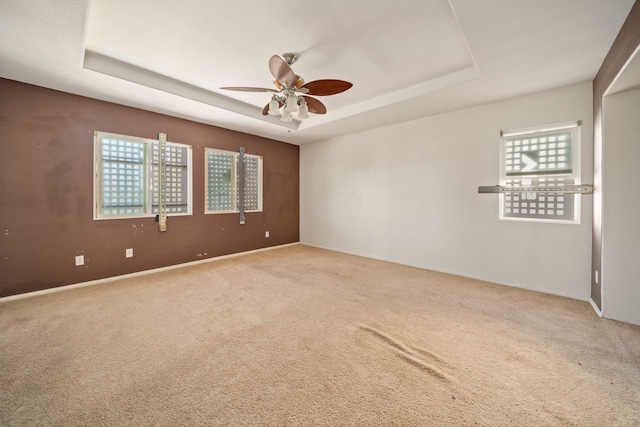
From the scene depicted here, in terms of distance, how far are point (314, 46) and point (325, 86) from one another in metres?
0.45

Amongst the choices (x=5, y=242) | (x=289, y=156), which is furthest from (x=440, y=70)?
(x=5, y=242)

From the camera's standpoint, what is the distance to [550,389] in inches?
57.9

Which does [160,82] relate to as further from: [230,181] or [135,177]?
[230,181]

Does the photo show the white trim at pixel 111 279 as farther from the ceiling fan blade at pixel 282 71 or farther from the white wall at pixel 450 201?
the ceiling fan blade at pixel 282 71

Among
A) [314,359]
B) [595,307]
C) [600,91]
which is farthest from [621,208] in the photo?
[314,359]

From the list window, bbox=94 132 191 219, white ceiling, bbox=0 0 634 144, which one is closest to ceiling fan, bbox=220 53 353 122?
white ceiling, bbox=0 0 634 144

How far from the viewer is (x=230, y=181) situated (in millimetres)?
4738

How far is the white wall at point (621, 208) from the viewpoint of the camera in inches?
86.6

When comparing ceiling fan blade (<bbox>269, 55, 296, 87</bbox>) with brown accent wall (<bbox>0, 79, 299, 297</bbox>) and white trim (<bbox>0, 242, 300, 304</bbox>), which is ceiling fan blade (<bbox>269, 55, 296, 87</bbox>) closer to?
brown accent wall (<bbox>0, 79, 299, 297</bbox>)

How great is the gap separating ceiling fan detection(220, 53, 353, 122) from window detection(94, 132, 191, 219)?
2.31 meters

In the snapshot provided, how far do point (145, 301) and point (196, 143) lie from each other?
8.76ft

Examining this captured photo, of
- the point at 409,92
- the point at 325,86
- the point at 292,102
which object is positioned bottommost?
the point at 292,102

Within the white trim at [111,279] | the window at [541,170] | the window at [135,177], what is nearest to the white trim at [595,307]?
the window at [541,170]

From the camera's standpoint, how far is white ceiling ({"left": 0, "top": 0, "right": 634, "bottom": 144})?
1839mm
